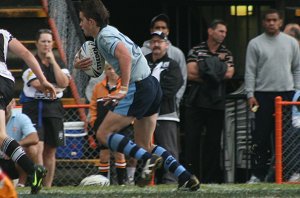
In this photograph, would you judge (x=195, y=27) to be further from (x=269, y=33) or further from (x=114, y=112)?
(x=114, y=112)

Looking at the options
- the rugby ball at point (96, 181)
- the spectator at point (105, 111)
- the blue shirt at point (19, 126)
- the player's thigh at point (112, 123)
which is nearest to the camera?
the player's thigh at point (112, 123)

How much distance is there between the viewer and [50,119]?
44.4 ft

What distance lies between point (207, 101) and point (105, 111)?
1331 millimetres

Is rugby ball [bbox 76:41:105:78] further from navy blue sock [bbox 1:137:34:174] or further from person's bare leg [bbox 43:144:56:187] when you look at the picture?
person's bare leg [bbox 43:144:56:187]

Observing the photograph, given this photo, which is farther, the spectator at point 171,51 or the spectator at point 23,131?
the spectator at point 171,51

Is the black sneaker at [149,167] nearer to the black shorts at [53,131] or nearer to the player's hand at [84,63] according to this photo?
the player's hand at [84,63]

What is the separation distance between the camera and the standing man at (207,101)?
14.1 m

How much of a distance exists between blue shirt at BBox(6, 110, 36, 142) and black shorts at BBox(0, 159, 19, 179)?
389 millimetres

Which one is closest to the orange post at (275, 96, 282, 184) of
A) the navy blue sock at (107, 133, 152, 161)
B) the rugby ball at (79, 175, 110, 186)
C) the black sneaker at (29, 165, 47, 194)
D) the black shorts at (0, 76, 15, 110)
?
the rugby ball at (79, 175, 110, 186)

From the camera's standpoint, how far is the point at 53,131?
44.5 ft

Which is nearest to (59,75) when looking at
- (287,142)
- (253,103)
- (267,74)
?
(253,103)

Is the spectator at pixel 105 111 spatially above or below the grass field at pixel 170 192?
above

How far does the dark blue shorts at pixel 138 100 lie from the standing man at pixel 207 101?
10.5 feet

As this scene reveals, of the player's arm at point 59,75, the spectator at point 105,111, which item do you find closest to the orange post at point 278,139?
the spectator at point 105,111
